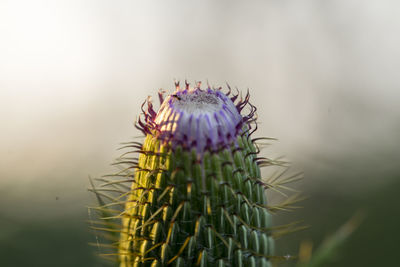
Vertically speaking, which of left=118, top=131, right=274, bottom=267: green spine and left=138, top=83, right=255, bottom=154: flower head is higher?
left=138, top=83, right=255, bottom=154: flower head

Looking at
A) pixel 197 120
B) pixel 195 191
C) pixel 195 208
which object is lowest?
pixel 195 208

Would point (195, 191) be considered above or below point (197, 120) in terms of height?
below

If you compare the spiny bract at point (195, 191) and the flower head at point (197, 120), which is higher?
the flower head at point (197, 120)

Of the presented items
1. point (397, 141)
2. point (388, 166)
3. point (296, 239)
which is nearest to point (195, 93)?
point (296, 239)

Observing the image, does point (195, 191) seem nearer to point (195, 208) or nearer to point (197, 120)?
point (195, 208)

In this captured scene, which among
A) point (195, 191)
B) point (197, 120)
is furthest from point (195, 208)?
point (197, 120)

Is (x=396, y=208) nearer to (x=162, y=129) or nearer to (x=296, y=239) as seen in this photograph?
(x=296, y=239)

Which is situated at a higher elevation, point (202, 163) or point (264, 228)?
point (202, 163)

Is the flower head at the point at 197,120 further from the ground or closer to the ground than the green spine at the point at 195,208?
further from the ground
